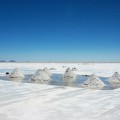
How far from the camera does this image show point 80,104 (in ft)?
40.2

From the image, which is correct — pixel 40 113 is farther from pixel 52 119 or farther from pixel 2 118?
pixel 2 118

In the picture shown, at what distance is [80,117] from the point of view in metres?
9.70

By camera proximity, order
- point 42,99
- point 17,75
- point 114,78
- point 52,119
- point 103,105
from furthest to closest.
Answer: point 17,75 → point 114,78 → point 42,99 → point 103,105 → point 52,119

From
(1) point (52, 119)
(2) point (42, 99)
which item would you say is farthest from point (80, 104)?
(1) point (52, 119)

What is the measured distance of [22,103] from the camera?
12234 mm

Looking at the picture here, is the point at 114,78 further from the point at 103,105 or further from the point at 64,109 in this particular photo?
the point at 64,109

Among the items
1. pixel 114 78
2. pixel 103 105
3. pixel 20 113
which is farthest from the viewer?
pixel 114 78

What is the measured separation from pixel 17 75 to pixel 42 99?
15.6m

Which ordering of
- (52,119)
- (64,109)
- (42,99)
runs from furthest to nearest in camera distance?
(42,99) → (64,109) → (52,119)

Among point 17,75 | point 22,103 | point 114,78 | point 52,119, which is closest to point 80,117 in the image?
point 52,119

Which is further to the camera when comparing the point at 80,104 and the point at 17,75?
the point at 17,75

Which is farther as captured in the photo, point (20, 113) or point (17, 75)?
point (17, 75)

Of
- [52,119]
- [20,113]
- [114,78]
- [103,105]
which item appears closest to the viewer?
[52,119]

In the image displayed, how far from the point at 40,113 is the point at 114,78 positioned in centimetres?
1614
